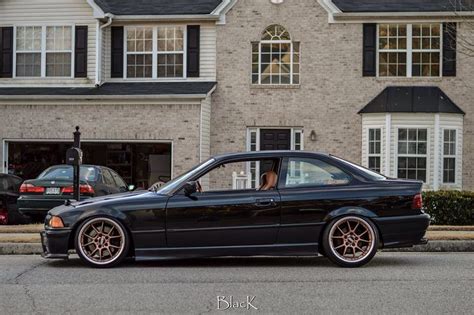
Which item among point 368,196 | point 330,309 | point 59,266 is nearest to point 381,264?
point 368,196

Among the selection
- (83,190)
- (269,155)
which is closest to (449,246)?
(269,155)

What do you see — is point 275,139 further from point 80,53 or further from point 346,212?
point 346,212

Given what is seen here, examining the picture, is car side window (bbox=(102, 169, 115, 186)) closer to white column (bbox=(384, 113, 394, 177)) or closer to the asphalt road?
the asphalt road

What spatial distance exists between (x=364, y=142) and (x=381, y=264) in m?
13.4

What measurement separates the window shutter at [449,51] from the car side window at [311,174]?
14.3 m

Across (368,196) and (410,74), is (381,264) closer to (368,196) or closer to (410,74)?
(368,196)

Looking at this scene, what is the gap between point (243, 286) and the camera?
848cm

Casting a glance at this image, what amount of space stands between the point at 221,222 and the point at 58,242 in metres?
2.07

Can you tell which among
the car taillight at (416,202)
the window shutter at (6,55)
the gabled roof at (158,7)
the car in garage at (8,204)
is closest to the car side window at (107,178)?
the car in garage at (8,204)

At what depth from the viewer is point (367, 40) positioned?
2364 cm

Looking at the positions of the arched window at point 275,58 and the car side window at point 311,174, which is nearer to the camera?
the car side window at point 311,174

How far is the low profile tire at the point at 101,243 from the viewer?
9.82 meters

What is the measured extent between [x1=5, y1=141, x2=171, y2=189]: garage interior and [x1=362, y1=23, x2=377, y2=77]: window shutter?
6.36 metres

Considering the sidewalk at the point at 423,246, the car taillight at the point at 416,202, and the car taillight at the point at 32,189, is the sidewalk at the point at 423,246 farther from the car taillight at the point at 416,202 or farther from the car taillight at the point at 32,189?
the car taillight at the point at 32,189
